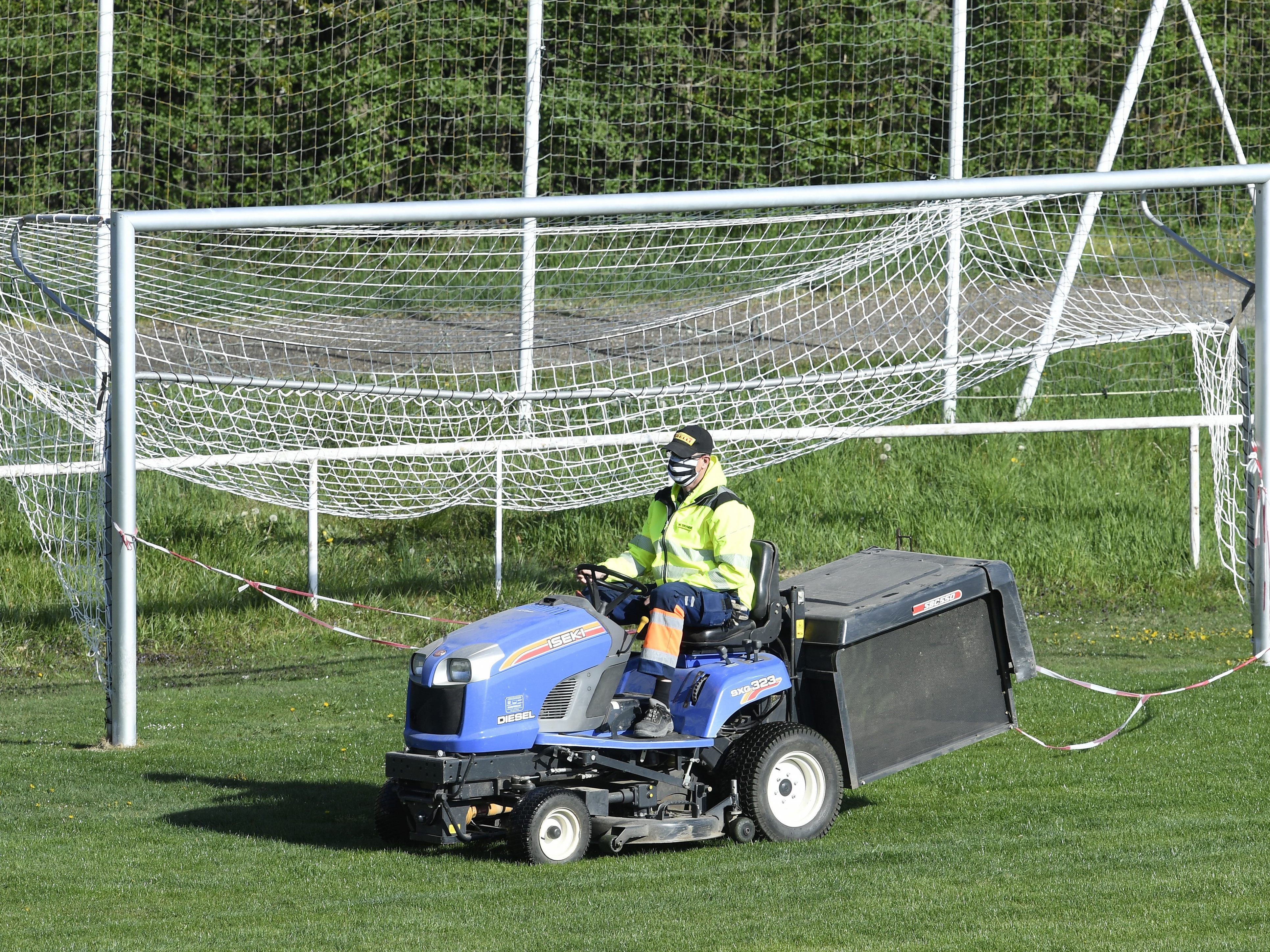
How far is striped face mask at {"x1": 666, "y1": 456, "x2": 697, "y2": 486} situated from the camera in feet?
21.7

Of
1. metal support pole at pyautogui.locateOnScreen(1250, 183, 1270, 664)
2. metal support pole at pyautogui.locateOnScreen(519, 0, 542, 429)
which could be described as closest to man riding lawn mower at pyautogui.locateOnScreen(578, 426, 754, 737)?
metal support pole at pyautogui.locateOnScreen(1250, 183, 1270, 664)

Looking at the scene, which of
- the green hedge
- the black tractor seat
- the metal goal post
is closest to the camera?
the black tractor seat

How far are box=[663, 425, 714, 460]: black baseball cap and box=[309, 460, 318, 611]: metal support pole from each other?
519cm

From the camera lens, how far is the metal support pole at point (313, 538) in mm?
11500

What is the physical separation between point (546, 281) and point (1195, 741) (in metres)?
5.79

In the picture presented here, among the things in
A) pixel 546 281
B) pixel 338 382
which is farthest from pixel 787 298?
pixel 338 382

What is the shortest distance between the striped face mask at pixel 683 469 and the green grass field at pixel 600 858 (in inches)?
57.0

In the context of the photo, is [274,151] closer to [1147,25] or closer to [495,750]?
[1147,25]

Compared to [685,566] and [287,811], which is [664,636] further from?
[287,811]

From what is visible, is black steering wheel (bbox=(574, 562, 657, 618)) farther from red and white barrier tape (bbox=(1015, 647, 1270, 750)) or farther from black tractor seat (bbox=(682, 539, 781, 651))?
red and white barrier tape (bbox=(1015, 647, 1270, 750))

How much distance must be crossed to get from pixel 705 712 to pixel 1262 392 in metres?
4.90

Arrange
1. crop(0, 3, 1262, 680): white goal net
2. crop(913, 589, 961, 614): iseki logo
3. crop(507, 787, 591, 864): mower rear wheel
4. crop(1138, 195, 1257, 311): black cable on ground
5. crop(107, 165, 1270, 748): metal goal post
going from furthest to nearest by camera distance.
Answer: crop(0, 3, 1262, 680): white goal net < crop(1138, 195, 1257, 311): black cable on ground < crop(107, 165, 1270, 748): metal goal post < crop(913, 589, 961, 614): iseki logo < crop(507, 787, 591, 864): mower rear wheel

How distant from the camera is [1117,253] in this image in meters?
14.7

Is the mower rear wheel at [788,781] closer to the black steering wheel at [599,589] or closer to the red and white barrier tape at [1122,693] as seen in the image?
the black steering wheel at [599,589]
